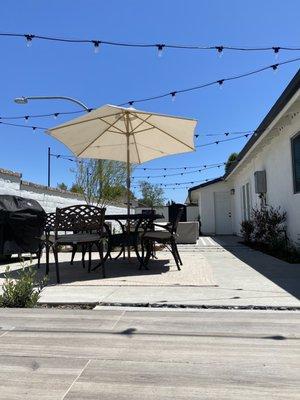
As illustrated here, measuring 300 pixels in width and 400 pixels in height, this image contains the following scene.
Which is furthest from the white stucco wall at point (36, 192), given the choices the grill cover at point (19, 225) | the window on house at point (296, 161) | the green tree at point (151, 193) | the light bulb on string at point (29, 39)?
the green tree at point (151, 193)

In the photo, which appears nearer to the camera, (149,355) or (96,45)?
(149,355)

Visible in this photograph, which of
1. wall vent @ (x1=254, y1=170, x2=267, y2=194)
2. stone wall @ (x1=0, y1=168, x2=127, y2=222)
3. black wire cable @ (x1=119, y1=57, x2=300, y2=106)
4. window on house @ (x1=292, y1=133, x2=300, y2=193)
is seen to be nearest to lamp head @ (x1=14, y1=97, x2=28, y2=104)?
stone wall @ (x1=0, y1=168, x2=127, y2=222)

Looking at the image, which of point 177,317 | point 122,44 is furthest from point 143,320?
point 122,44

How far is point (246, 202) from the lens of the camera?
15.5 m

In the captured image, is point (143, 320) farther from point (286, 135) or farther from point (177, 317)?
point (286, 135)

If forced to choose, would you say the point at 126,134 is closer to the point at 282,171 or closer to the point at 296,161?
the point at 296,161

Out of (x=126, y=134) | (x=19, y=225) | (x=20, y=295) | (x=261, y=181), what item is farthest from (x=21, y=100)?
(x=20, y=295)

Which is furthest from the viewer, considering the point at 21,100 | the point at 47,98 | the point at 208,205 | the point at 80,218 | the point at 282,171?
the point at 208,205

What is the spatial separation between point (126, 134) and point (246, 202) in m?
8.74

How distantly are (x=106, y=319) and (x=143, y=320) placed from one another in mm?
318

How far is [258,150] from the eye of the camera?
39.0 ft

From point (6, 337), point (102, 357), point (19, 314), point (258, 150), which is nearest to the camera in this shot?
point (102, 357)

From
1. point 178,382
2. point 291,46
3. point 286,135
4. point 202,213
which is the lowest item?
point 178,382

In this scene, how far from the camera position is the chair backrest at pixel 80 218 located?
586 cm
